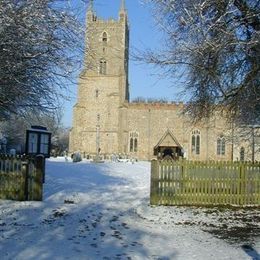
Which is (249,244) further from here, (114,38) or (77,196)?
(114,38)

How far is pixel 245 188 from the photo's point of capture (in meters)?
13.1

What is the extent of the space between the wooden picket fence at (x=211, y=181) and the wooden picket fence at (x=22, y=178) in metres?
3.29

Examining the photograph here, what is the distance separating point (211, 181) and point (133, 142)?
2175 inches

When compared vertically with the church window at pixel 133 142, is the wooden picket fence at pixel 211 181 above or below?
below

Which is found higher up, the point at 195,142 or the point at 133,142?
the point at 195,142

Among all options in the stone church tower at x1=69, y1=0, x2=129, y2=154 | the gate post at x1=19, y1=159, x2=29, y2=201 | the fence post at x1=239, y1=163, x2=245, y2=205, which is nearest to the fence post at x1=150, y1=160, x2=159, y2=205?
the fence post at x1=239, y1=163, x2=245, y2=205

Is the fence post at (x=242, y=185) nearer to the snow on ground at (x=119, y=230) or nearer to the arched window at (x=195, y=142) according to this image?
the snow on ground at (x=119, y=230)

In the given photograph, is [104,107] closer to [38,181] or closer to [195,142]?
[195,142]

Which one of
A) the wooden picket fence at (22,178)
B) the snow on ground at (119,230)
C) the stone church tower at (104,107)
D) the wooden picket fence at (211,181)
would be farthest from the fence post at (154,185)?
the stone church tower at (104,107)

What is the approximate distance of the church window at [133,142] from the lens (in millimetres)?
68250

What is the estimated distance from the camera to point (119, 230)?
346 inches

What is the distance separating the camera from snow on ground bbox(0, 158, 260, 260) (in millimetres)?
7020

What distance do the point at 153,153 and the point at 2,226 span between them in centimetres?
5852

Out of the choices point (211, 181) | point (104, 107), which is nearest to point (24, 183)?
point (211, 181)
